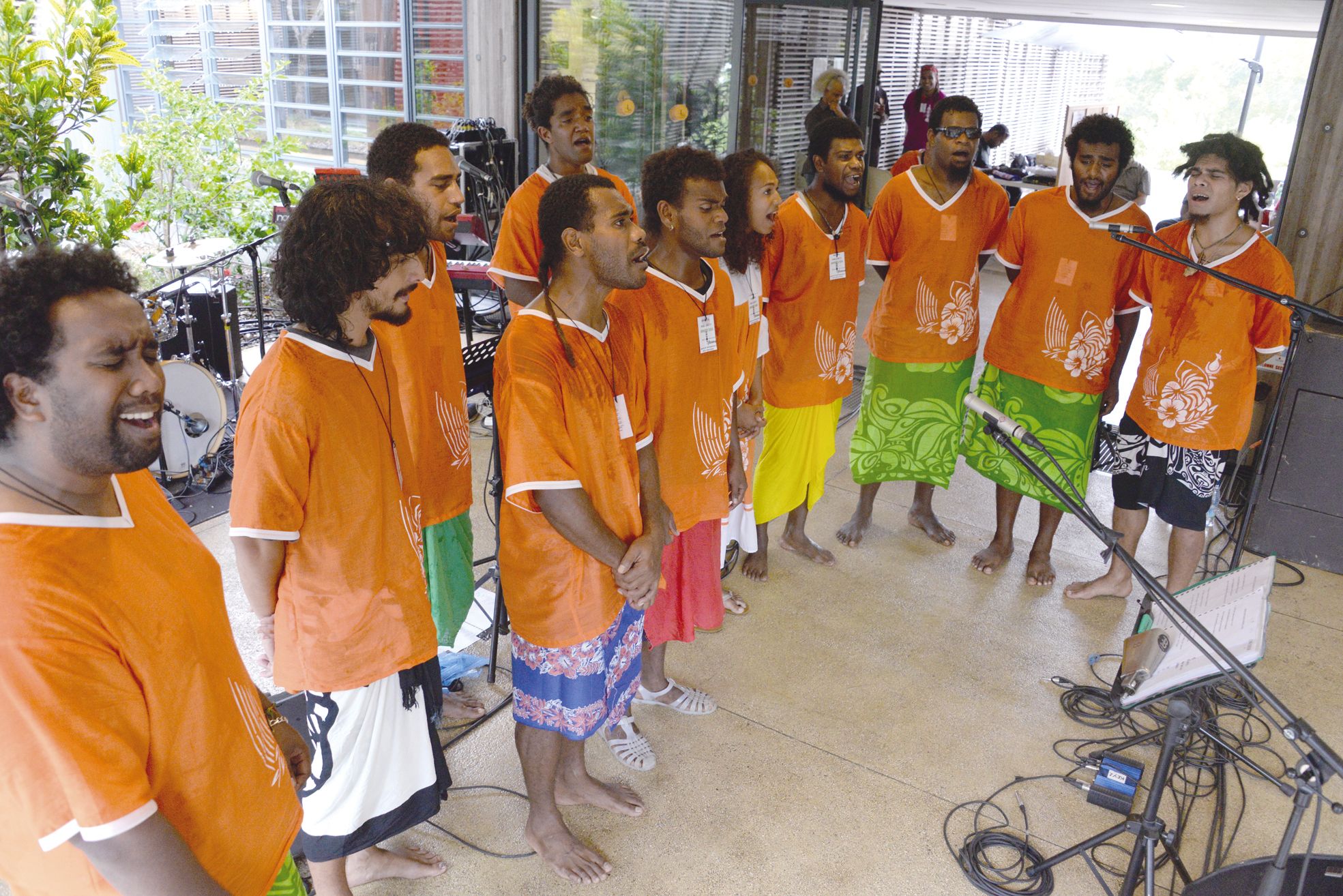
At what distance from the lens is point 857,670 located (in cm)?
310

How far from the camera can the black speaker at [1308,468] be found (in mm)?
3820

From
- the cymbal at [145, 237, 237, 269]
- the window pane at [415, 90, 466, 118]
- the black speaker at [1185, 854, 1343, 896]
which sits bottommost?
the black speaker at [1185, 854, 1343, 896]

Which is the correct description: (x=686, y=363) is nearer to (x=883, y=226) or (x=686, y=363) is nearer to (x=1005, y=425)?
(x=1005, y=425)

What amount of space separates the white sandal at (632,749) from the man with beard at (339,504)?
88 centimetres

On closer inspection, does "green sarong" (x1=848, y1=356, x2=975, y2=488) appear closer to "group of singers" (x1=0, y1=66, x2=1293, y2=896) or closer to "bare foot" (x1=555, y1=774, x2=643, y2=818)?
"group of singers" (x1=0, y1=66, x2=1293, y2=896)

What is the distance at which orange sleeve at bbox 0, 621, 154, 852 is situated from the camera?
952 mm

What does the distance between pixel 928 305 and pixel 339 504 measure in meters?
2.58

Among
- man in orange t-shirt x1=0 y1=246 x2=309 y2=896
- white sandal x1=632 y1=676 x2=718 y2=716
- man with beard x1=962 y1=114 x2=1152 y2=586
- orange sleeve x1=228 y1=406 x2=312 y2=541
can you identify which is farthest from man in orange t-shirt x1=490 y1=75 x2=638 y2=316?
man in orange t-shirt x1=0 y1=246 x2=309 y2=896

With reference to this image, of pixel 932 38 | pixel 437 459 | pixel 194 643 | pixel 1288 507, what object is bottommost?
pixel 1288 507

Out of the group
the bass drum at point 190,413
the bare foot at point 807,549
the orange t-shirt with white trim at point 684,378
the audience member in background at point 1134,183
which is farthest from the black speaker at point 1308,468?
the bass drum at point 190,413

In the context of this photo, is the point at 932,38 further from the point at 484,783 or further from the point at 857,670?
the point at 484,783

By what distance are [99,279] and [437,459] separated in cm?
127

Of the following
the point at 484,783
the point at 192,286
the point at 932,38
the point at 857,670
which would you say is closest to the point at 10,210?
the point at 192,286

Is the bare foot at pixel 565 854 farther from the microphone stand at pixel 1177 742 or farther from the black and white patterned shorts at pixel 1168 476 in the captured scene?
the black and white patterned shorts at pixel 1168 476
